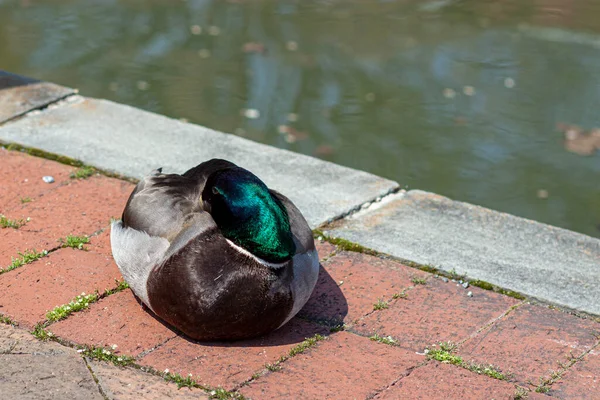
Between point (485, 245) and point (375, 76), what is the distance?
127 inches

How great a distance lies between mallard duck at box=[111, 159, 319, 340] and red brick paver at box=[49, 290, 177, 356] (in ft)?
0.37

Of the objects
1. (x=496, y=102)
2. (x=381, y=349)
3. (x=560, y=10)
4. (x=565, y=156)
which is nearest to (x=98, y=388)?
(x=381, y=349)

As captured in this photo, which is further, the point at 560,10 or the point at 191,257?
the point at 560,10

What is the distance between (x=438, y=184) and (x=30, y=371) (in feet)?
10.7

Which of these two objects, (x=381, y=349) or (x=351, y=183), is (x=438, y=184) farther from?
(x=381, y=349)

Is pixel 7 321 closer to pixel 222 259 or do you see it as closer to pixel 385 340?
pixel 222 259

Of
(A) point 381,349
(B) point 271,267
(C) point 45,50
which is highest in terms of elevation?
(B) point 271,267

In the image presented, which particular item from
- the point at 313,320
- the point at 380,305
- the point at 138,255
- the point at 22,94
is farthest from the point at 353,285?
the point at 22,94

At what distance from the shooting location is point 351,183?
4852 mm

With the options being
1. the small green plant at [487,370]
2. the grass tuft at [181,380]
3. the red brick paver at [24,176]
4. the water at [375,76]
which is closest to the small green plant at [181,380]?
the grass tuft at [181,380]

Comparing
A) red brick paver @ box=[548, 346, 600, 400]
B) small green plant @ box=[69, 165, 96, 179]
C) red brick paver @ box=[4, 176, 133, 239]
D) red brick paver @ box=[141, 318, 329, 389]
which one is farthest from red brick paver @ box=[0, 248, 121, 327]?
red brick paver @ box=[548, 346, 600, 400]

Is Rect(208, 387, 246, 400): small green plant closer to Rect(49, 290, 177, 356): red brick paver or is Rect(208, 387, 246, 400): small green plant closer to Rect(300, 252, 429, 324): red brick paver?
Rect(49, 290, 177, 356): red brick paver

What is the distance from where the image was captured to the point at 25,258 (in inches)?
154

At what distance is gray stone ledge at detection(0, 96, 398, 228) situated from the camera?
4723 mm
